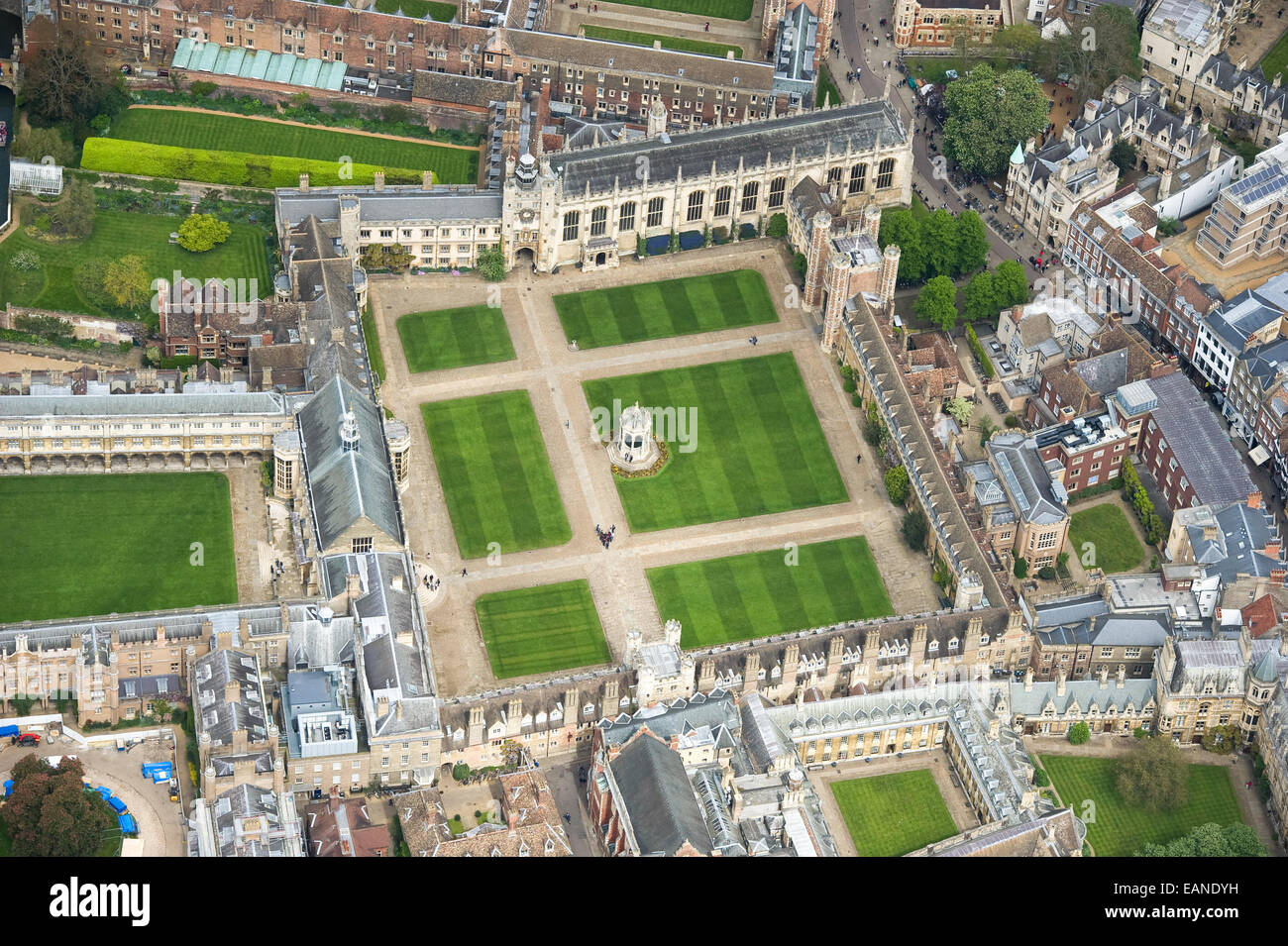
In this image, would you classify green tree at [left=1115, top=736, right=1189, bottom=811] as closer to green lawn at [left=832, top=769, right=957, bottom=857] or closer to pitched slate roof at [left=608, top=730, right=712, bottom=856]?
green lawn at [left=832, top=769, right=957, bottom=857]

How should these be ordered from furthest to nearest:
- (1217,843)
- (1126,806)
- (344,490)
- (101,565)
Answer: (101,565) → (344,490) → (1126,806) → (1217,843)

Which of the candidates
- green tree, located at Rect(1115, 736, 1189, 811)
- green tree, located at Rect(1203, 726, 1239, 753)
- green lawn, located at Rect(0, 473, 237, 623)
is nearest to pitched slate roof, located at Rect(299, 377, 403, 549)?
green lawn, located at Rect(0, 473, 237, 623)

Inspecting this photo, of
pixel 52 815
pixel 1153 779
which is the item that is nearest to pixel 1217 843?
pixel 1153 779

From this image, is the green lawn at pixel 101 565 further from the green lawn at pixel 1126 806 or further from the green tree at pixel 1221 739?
the green tree at pixel 1221 739

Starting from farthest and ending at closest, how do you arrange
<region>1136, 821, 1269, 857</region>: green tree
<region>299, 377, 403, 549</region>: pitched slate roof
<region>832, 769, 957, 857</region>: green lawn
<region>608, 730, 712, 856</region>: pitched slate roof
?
<region>299, 377, 403, 549</region>: pitched slate roof → <region>832, 769, 957, 857</region>: green lawn → <region>1136, 821, 1269, 857</region>: green tree → <region>608, 730, 712, 856</region>: pitched slate roof

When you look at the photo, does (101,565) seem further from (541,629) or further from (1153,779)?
(1153,779)

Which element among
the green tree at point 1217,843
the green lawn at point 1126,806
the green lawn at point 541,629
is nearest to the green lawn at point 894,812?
the green lawn at point 1126,806

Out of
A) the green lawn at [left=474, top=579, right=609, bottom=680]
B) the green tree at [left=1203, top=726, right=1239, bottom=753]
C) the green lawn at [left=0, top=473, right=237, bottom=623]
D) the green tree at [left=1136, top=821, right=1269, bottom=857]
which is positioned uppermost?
the green lawn at [left=0, top=473, right=237, bottom=623]
